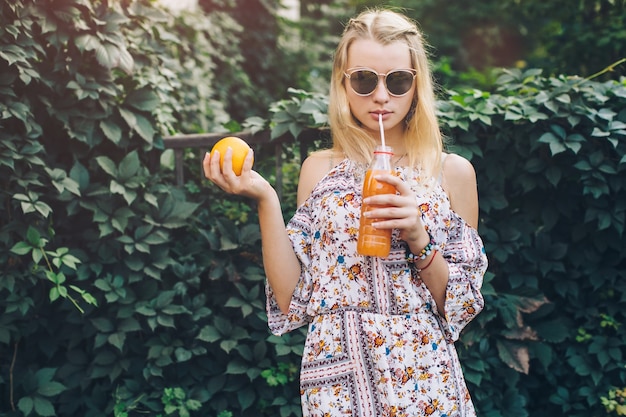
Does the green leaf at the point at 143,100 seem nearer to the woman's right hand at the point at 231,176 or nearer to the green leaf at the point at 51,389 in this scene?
the green leaf at the point at 51,389

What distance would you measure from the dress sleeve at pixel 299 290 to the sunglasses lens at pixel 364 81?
0.41 metres

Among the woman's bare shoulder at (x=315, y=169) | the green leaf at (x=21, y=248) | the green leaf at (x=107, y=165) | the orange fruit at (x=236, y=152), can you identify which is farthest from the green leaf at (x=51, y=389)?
the orange fruit at (x=236, y=152)

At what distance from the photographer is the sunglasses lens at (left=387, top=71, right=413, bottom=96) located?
5.95 feet

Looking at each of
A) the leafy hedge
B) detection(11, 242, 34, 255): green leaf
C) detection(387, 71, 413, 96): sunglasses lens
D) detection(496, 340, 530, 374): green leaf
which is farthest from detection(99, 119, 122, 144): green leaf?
detection(496, 340, 530, 374): green leaf

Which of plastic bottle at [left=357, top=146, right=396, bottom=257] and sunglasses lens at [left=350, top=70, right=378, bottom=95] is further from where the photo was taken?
sunglasses lens at [left=350, top=70, right=378, bottom=95]

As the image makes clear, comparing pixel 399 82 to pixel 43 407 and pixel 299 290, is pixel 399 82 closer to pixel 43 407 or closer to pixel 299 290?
pixel 299 290

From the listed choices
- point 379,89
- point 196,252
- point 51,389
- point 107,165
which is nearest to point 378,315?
point 379,89

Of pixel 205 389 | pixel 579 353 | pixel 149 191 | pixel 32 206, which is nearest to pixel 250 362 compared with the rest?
pixel 205 389

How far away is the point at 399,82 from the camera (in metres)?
1.82

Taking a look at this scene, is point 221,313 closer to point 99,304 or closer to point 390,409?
point 99,304

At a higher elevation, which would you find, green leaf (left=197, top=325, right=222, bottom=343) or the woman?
the woman

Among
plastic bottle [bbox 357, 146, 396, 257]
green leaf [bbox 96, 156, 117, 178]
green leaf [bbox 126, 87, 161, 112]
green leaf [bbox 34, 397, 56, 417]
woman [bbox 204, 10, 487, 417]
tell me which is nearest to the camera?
plastic bottle [bbox 357, 146, 396, 257]

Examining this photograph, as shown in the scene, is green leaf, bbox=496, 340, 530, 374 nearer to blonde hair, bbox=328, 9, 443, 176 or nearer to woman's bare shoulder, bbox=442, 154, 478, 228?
woman's bare shoulder, bbox=442, 154, 478, 228

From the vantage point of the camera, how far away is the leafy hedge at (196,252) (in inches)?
110
